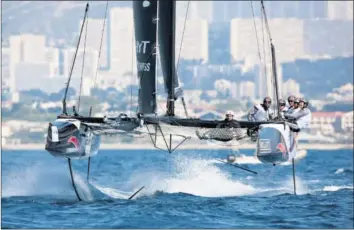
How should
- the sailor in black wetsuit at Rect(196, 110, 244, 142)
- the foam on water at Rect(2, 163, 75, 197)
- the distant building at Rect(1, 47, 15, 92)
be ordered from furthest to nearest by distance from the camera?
the distant building at Rect(1, 47, 15, 92), the foam on water at Rect(2, 163, 75, 197), the sailor in black wetsuit at Rect(196, 110, 244, 142)

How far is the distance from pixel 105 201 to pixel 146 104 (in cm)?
143

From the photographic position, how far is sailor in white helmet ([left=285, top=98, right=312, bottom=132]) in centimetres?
1994

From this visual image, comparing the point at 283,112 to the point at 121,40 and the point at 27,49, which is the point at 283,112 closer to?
the point at 121,40

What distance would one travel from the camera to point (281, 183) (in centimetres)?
2733

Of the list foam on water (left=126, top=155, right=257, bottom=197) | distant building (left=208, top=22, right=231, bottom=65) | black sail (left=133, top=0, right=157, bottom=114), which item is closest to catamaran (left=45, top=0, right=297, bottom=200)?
black sail (left=133, top=0, right=157, bottom=114)

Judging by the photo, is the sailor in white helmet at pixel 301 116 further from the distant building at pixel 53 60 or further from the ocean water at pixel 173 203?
the distant building at pixel 53 60

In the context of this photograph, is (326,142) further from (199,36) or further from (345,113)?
(199,36)

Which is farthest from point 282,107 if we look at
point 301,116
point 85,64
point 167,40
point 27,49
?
point 27,49

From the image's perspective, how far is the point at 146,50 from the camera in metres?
20.9

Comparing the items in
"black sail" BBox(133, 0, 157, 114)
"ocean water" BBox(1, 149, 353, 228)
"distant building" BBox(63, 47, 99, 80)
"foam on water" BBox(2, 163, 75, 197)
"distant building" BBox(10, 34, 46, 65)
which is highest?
"distant building" BBox(10, 34, 46, 65)

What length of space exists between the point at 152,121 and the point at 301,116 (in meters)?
1.94

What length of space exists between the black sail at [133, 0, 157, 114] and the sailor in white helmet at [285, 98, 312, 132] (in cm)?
192

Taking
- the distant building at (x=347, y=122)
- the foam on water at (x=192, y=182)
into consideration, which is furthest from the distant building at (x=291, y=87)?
the foam on water at (x=192, y=182)

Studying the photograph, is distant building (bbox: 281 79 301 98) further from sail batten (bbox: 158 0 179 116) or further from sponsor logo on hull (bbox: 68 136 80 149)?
sponsor logo on hull (bbox: 68 136 80 149)
